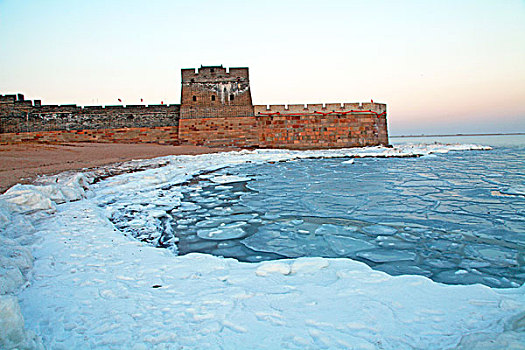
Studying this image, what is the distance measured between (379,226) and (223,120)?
13813mm

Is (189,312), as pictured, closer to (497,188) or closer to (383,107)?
(497,188)

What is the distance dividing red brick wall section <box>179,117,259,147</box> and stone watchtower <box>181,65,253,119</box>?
1.03ft

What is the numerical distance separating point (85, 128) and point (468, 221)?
16678 millimetres

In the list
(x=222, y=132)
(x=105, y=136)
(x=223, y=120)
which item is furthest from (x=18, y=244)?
(x=105, y=136)

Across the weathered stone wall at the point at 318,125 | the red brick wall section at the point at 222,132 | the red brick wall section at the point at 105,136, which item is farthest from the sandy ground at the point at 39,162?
the weathered stone wall at the point at 318,125

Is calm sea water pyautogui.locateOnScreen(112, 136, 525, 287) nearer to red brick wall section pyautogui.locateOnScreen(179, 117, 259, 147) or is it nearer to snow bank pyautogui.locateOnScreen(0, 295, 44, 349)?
snow bank pyautogui.locateOnScreen(0, 295, 44, 349)

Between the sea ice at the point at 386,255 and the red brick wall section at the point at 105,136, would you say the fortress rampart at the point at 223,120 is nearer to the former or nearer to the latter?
the red brick wall section at the point at 105,136

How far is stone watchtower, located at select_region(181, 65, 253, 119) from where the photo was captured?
51.6ft

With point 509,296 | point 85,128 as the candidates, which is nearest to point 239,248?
point 509,296

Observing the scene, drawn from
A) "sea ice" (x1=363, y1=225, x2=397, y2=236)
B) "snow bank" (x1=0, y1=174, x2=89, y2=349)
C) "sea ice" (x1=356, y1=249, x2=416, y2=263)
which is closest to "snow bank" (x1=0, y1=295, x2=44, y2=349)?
"snow bank" (x1=0, y1=174, x2=89, y2=349)

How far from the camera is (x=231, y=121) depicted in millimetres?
15844

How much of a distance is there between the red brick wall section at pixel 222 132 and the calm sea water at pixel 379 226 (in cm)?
1090

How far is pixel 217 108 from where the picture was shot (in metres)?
15.9

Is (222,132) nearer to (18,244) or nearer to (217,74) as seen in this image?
(217,74)
